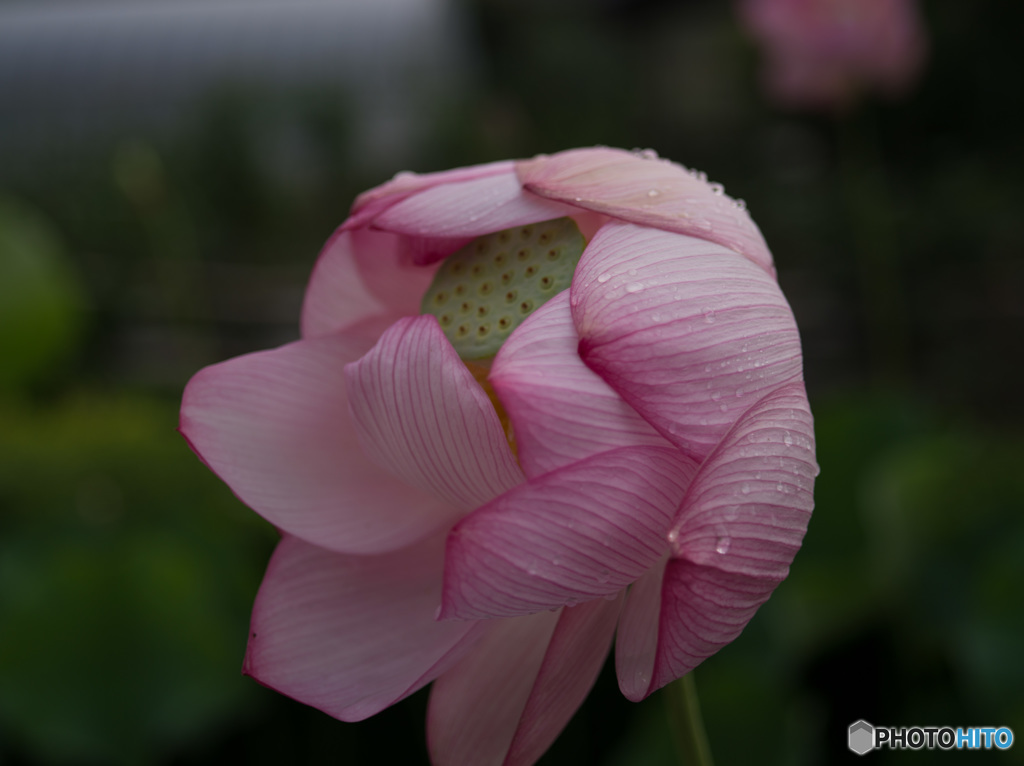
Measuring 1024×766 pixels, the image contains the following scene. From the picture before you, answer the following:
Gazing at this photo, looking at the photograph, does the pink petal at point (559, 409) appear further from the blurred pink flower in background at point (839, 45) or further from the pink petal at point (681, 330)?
the blurred pink flower in background at point (839, 45)

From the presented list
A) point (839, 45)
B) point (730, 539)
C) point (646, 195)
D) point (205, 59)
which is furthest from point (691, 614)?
point (205, 59)

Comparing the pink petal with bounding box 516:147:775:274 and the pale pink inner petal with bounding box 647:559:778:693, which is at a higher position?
the pink petal with bounding box 516:147:775:274

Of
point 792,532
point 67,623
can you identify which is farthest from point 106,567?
point 792,532

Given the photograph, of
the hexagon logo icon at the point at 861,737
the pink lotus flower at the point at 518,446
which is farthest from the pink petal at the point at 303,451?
the hexagon logo icon at the point at 861,737

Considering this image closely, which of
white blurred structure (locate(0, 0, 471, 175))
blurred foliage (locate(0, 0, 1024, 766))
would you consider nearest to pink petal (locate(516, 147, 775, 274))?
blurred foliage (locate(0, 0, 1024, 766))

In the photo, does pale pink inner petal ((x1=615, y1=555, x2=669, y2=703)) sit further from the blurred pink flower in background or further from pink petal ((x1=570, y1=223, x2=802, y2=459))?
the blurred pink flower in background

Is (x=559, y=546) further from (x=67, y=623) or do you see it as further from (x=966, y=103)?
(x=966, y=103)

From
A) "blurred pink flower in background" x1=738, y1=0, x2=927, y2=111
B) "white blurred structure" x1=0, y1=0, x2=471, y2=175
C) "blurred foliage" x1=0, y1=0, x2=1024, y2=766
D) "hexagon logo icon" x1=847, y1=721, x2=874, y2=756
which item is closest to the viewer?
"hexagon logo icon" x1=847, y1=721, x2=874, y2=756

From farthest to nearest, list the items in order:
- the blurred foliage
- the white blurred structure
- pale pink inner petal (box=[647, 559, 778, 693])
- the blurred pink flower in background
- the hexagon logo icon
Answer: the white blurred structure
the blurred pink flower in background
the blurred foliage
the hexagon logo icon
pale pink inner petal (box=[647, 559, 778, 693])
